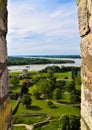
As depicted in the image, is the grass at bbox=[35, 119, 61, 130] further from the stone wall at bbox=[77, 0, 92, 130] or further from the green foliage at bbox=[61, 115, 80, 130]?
the stone wall at bbox=[77, 0, 92, 130]

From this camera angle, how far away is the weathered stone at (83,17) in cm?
228

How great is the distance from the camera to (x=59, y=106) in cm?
4216

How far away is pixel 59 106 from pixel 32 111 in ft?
15.2

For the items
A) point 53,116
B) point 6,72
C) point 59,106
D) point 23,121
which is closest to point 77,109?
point 59,106

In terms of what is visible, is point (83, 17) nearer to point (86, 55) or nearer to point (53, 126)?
point (86, 55)

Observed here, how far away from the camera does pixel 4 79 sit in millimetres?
2490

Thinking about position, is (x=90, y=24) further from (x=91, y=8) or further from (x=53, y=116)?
(x=53, y=116)

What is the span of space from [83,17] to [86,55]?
299 mm

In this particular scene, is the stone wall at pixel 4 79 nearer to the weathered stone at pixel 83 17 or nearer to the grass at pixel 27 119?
the weathered stone at pixel 83 17

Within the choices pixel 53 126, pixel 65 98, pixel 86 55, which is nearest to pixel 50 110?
pixel 65 98

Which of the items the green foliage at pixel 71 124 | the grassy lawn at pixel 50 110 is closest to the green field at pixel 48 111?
the grassy lawn at pixel 50 110

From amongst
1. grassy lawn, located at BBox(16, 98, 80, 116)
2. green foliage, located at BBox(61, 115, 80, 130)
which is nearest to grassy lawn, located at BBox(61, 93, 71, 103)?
grassy lawn, located at BBox(16, 98, 80, 116)

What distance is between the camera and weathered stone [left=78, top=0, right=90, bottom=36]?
7.49 ft

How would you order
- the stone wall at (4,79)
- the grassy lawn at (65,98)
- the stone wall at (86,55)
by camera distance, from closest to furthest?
1. the stone wall at (86,55)
2. the stone wall at (4,79)
3. the grassy lawn at (65,98)
